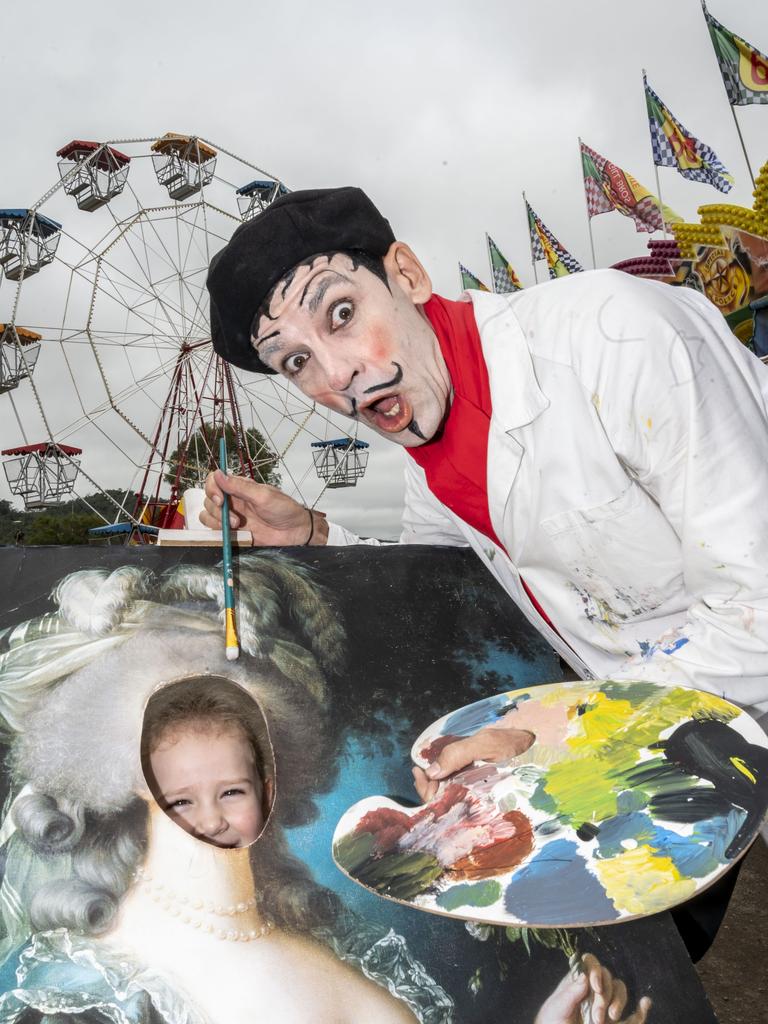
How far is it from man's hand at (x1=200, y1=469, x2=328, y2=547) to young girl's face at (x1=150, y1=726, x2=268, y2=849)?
0.50 meters

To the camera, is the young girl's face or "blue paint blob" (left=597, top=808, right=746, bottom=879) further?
the young girl's face

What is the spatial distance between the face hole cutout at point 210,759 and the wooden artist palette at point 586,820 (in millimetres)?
166

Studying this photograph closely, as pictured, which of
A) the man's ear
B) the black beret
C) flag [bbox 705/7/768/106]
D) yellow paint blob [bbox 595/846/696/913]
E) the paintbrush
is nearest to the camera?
yellow paint blob [bbox 595/846/696/913]

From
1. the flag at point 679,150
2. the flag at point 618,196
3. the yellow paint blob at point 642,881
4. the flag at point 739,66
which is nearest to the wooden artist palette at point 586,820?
→ the yellow paint blob at point 642,881

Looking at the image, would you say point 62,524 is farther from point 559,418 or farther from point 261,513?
point 559,418

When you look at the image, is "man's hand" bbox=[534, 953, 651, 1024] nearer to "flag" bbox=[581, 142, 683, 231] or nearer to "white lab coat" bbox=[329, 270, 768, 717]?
"white lab coat" bbox=[329, 270, 768, 717]

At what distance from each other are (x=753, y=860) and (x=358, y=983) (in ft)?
10.6

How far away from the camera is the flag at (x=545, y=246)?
17.0 m

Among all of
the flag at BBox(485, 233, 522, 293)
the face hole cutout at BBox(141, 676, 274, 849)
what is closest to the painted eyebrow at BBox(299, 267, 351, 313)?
the face hole cutout at BBox(141, 676, 274, 849)

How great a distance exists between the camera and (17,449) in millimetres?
12281

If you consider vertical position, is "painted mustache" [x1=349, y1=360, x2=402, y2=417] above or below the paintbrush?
above

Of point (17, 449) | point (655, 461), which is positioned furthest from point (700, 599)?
point (17, 449)

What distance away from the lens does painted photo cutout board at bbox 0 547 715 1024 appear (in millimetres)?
1060

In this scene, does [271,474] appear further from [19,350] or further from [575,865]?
[575,865]
